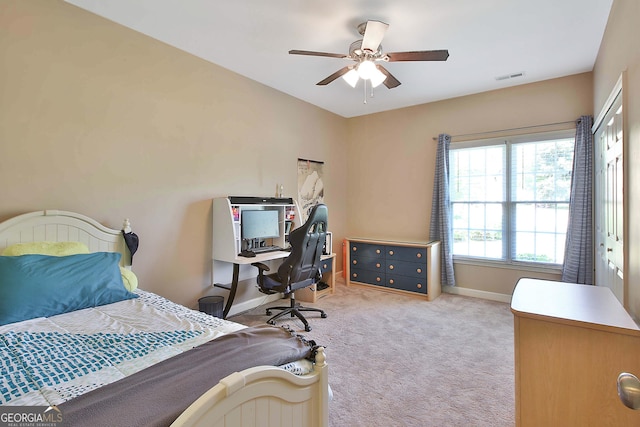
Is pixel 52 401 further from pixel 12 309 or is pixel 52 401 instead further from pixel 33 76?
pixel 33 76

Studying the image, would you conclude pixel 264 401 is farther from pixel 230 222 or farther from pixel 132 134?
pixel 132 134

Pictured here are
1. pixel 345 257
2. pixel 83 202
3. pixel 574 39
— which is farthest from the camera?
pixel 345 257

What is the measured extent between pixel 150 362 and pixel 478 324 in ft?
10.2

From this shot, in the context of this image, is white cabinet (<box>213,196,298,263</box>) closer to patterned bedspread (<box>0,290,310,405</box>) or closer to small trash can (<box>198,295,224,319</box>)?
small trash can (<box>198,295,224,319</box>)

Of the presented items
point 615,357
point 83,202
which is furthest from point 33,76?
point 615,357

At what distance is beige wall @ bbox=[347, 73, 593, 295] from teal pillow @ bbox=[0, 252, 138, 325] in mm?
3705

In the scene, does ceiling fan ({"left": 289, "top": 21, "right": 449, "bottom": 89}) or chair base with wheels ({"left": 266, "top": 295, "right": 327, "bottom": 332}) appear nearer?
ceiling fan ({"left": 289, "top": 21, "right": 449, "bottom": 89})

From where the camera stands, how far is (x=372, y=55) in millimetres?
2574

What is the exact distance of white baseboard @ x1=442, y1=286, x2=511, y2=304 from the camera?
3966 millimetres

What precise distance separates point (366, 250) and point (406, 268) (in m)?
0.64

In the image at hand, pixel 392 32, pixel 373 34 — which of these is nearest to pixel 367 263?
pixel 392 32

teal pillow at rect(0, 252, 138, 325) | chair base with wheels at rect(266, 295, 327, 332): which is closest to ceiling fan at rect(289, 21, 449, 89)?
teal pillow at rect(0, 252, 138, 325)

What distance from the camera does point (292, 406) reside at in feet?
3.84

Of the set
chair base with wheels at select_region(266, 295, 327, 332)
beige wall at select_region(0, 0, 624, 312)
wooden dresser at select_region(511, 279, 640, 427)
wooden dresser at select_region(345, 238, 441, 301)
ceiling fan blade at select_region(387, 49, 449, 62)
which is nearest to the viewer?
wooden dresser at select_region(511, 279, 640, 427)
